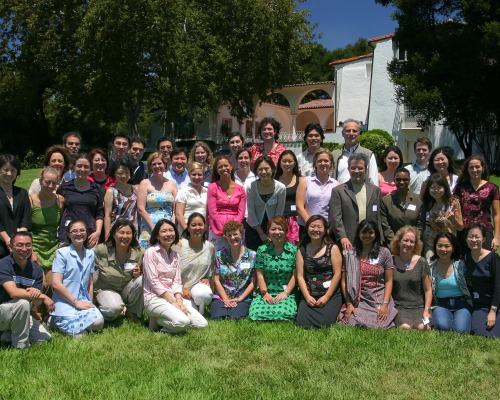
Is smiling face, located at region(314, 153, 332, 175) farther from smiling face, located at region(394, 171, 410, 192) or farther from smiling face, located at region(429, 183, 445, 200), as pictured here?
smiling face, located at region(429, 183, 445, 200)

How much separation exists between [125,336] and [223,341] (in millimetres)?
988

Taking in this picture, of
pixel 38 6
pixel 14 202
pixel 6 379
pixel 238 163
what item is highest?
pixel 38 6

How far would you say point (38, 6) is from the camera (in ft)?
85.0

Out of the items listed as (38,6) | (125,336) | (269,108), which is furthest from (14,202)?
(269,108)

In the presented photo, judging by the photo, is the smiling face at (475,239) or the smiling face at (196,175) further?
the smiling face at (196,175)

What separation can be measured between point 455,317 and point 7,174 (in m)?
4.81

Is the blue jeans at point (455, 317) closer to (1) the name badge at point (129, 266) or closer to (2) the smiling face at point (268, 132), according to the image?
(2) the smiling face at point (268, 132)

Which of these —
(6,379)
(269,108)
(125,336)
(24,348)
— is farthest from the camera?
(269,108)

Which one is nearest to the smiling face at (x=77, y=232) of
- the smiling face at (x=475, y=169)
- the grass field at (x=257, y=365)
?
the grass field at (x=257, y=365)

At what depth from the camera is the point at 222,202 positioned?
6.60m

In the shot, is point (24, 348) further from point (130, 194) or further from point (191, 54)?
point (191, 54)

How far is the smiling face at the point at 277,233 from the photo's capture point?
20.2ft

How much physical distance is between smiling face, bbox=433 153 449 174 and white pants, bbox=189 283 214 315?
3049 millimetres

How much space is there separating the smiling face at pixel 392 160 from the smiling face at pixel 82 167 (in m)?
3.58
